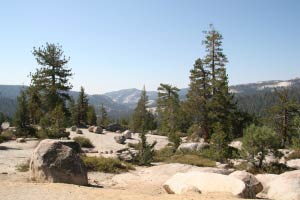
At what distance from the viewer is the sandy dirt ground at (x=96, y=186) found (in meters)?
12.4

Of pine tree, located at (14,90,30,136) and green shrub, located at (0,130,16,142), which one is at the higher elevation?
pine tree, located at (14,90,30,136)

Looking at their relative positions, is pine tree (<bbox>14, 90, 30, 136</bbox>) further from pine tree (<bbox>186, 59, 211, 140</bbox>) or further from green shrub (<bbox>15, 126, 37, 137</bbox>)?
pine tree (<bbox>186, 59, 211, 140</bbox>)

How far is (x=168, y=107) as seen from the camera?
6062cm

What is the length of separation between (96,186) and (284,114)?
3474cm

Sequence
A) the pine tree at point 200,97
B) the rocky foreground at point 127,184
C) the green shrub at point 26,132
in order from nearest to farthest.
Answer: the rocky foreground at point 127,184 → the green shrub at point 26,132 → the pine tree at point 200,97

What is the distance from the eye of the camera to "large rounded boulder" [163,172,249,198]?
44.3 ft

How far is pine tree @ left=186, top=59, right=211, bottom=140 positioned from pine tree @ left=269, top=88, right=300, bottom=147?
9.70 metres

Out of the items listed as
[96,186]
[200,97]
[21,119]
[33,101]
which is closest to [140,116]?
[33,101]

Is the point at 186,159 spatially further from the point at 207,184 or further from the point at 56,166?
the point at 56,166

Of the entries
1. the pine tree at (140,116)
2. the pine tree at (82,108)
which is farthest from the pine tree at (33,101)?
the pine tree at (140,116)

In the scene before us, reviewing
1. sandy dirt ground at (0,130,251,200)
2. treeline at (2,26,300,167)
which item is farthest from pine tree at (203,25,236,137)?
sandy dirt ground at (0,130,251,200)

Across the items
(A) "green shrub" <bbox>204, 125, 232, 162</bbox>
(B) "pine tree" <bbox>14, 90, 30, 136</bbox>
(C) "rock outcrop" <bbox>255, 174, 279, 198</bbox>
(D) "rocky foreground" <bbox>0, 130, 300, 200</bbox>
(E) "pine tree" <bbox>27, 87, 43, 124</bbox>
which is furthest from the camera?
(E) "pine tree" <bbox>27, 87, 43, 124</bbox>

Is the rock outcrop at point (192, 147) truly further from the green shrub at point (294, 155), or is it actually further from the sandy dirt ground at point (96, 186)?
the sandy dirt ground at point (96, 186)

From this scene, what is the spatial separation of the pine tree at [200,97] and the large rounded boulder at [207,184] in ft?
88.2
